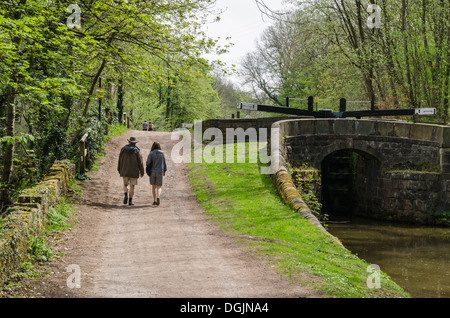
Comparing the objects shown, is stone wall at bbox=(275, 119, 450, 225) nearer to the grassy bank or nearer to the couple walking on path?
the grassy bank

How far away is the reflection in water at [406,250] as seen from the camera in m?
11.4

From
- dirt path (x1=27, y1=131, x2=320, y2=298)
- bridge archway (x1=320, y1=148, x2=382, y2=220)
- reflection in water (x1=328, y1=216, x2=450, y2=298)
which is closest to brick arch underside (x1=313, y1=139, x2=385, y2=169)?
bridge archway (x1=320, y1=148, x2=382, y2=220)

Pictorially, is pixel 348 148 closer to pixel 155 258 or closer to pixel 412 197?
pixel 412 197

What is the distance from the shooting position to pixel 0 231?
25.6 feet

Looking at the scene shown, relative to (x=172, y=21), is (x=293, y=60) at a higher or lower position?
higher

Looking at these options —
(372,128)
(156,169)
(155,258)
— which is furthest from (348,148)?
(155,258)

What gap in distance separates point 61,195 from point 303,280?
793 cm

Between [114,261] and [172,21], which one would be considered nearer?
[114,261]

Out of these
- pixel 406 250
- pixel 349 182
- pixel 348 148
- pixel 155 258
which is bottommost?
pixel 406 250

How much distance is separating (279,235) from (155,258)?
9.72ft

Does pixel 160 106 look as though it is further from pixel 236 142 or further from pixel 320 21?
pixel 236 142

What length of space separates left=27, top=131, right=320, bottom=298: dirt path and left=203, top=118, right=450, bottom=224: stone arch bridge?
7.28 m

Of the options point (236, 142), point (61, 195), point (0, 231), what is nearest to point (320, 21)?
point (236, 142)

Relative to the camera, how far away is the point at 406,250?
15156 mm
